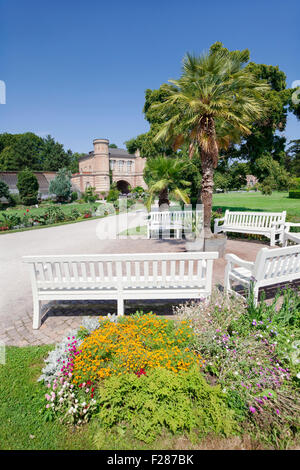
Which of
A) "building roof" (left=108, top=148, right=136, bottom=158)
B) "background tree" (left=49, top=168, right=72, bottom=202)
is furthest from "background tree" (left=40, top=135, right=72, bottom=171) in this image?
"background tree" (left=49, top=168, right=72, bottom=202)

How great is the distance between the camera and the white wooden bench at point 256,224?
7.79 metres

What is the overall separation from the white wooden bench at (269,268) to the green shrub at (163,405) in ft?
6.09

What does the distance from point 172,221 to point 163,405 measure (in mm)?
8247

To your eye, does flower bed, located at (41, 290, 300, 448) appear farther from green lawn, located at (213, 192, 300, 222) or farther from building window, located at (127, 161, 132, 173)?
building window, located at (127, 161, 132, 173)

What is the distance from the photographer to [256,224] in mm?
8492

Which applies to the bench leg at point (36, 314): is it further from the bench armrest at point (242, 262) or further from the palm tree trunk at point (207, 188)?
the palm tree trunk at point (207, 188)

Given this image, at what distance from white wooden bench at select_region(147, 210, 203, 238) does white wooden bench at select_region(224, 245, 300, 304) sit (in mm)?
5577

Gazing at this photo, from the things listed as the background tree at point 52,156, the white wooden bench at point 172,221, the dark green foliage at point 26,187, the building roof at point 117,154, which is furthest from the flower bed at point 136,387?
the background tree at point 52,156

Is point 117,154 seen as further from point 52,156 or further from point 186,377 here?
point 186,377

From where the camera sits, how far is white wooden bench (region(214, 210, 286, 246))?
7789 mm

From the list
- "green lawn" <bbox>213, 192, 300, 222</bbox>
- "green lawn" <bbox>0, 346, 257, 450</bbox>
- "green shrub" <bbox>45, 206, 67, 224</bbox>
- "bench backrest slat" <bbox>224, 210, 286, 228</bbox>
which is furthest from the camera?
"green shrub" <bbox>45, 206, 67, 224</bbox>

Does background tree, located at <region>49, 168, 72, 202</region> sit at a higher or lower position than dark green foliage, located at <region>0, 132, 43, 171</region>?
lower

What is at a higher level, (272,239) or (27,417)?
(272,239)

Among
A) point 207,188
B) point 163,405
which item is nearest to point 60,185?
point 207,188
